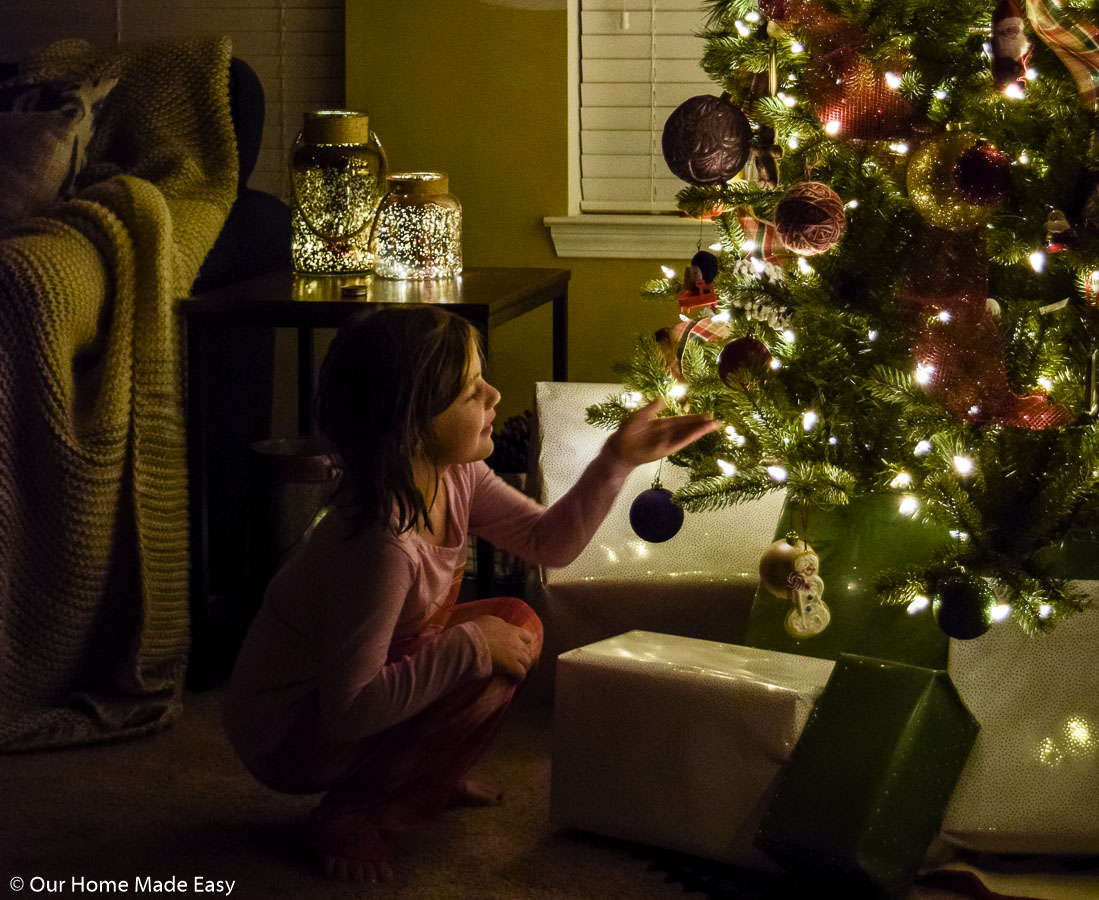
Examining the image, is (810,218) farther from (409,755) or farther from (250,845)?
(250,845)

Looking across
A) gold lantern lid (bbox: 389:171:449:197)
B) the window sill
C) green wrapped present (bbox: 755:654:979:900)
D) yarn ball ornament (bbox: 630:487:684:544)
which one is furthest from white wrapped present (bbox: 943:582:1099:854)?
the window sill

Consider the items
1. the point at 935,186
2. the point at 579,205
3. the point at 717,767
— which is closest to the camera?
the point at 935,186

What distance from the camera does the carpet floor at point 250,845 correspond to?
132 centimetres

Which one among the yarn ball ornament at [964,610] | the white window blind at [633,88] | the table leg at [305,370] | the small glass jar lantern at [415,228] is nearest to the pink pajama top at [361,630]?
the yarn ball ornament at [964,610]

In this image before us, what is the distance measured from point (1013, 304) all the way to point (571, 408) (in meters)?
0.66

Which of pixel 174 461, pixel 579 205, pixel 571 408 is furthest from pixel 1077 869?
pixel 579 205

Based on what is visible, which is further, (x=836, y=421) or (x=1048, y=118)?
(x=836, y=421)

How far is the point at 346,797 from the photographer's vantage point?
4.58ft

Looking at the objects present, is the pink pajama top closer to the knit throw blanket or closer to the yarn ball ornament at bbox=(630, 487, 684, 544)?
the yarn ball ornament at bbox=(630, 487, 684, 544)

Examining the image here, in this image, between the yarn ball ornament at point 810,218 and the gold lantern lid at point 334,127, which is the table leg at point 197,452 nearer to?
the gold lantern lid at point 334,127

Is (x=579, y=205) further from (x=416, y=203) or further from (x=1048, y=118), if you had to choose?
(x=1048, y=118)

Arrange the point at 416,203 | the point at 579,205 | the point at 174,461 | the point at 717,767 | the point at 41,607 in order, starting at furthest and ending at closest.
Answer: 1. the point at 579,205
2. the point at 416,203
3. the point at 174,461
4. the point at 41,607
5. the point at 717,767

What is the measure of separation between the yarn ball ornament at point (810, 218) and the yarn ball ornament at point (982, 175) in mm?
127

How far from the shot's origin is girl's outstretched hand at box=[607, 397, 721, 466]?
138 centimetres
